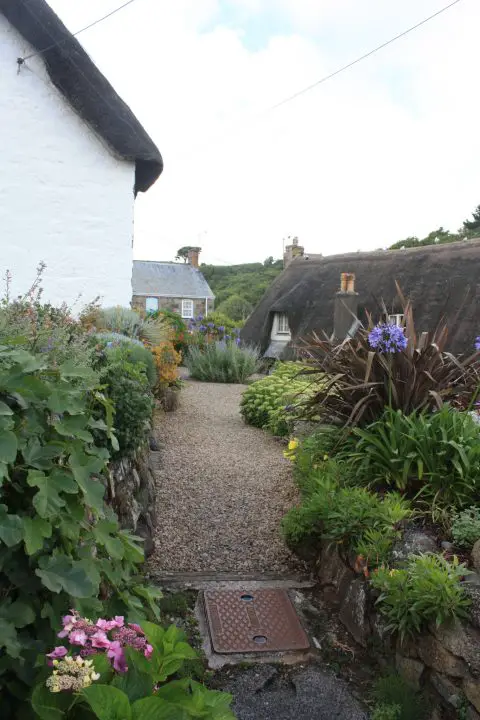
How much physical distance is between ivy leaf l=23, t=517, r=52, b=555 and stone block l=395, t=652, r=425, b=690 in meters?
2.03

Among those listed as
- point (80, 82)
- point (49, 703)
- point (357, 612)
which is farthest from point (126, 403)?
point (80, 82)

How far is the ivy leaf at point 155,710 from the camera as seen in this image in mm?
1286

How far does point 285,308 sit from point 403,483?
16.0 metres

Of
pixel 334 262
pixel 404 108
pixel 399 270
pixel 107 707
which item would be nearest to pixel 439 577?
pixel 107 707

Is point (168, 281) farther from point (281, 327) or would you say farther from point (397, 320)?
point (397, 320)

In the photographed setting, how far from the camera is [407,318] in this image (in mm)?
4824

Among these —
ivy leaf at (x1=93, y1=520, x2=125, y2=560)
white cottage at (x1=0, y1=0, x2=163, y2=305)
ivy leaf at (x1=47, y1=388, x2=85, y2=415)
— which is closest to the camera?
ivy leaf at (x1=47, y1=388, x2=85, y2=415)

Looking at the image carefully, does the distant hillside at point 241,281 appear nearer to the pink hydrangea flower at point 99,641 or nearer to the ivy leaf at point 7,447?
the ivy leaf at point 7,447

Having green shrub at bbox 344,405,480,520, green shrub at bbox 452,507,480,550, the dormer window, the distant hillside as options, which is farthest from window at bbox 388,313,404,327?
the distant hillside

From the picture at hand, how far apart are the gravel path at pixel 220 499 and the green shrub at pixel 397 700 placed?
142 cm

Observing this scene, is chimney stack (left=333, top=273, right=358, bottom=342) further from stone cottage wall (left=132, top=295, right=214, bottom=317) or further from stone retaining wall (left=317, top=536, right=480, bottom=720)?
stone cottage wall (left=132, top=295, right=214, bottom=317)

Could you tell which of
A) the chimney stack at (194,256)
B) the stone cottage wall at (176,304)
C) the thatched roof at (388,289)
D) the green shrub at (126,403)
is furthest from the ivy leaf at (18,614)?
the chimney stack at (194,256)

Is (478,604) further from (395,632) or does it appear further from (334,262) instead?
(334,262)

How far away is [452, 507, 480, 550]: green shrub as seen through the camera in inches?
125
